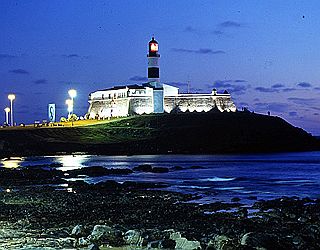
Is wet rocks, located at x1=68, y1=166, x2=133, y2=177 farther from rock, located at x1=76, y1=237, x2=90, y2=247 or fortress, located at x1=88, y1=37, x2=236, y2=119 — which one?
fortress, located at x1=88, y1=37, x2=236, y2=119

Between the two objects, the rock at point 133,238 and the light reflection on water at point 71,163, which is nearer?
the rock at point 133,238

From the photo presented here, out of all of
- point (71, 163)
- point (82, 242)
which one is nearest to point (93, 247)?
point (82, 242)

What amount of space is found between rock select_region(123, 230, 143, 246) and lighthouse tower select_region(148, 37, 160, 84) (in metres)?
80.4

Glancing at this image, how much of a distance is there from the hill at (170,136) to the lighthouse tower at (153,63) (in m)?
10.6

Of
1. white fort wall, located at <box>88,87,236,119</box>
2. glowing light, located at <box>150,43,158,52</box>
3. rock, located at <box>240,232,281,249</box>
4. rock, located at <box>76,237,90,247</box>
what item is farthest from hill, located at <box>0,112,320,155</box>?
rock, located at <box>240,232,281,249</box>

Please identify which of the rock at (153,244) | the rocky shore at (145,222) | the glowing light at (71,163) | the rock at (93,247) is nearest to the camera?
the rock at (93,247)

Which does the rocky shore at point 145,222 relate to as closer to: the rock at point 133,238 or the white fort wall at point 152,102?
the rock at point 133,238

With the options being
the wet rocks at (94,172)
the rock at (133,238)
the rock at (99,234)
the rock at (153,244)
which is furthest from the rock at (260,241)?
the wet rocks at (94,172)

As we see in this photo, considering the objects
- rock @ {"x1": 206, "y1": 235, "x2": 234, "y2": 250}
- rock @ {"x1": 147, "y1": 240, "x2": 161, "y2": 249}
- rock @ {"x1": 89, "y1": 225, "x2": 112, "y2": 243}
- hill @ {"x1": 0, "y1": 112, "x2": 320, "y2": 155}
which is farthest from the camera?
hill @ {"x1": 0, "y1": 112, "x2": 320, "y2": 155}

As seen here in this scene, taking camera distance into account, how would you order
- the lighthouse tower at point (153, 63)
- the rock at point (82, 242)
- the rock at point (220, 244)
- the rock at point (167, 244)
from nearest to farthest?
the rock at point (220, 244), the rock at point (167, 244), the rock at point (82, 242), the lighthouse tower at point (153, 63)

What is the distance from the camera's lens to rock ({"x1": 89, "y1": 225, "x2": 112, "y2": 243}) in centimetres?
1333

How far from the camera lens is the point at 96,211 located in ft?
60.4

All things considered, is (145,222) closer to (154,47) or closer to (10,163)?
(10,163)

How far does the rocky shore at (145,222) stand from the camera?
42.0ft
